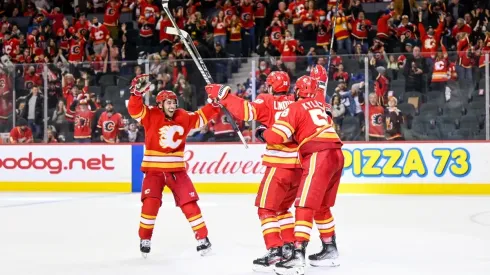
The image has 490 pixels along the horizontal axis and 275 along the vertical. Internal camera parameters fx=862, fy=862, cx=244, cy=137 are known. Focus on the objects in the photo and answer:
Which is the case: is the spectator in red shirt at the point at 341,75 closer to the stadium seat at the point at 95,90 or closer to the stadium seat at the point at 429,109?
the stadium seat at the point at 429,109

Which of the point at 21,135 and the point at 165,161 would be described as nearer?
the point at 165,161

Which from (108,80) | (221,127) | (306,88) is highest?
(306,88)

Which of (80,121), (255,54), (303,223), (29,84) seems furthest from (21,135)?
(303,223)

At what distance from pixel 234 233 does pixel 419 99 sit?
4969 mm

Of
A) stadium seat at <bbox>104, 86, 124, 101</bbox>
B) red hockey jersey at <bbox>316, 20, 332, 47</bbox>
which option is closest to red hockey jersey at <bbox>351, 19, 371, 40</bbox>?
red hockey jersey at <bbox>316, 20, 332, 47</bbox>

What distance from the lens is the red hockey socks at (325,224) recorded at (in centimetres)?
628

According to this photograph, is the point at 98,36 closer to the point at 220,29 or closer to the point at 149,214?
the point at 220,29

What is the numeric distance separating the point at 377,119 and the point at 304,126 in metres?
6.47

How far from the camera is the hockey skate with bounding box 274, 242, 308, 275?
18.5 ft

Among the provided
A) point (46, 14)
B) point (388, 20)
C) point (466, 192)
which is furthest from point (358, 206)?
point (46, 14)

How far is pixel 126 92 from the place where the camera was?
42.1 ft

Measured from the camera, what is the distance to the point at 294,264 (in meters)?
5.64

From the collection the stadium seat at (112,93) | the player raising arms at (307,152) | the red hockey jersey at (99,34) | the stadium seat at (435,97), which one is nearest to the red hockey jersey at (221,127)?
the stadium seat at (112,93)

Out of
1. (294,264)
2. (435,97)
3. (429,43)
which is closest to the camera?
(294,264)
